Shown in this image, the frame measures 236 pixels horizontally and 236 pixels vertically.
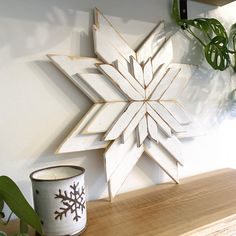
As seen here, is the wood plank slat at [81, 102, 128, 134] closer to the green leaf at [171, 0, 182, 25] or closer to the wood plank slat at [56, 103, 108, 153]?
the wood plank slat at [56, 103, 108, 153]

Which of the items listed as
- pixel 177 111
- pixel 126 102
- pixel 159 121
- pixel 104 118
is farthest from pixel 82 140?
pixel 177 111

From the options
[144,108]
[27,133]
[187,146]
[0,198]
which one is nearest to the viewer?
[0,198]

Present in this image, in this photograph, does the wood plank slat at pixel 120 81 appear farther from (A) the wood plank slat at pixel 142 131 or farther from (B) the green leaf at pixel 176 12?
(B) the green leaf at pixel 176 12

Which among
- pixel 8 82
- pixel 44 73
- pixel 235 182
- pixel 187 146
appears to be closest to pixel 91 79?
pixel 44 73

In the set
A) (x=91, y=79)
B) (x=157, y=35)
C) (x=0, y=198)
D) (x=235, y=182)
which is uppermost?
(x=157, y=35)

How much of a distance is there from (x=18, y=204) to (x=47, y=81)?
1.35 feet

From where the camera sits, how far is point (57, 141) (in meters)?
0.82

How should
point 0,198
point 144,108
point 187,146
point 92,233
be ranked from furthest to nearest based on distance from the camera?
point 187,146 < point 144,108 < point 92,233 < point 0,198

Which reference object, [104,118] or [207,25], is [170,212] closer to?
[104,118]

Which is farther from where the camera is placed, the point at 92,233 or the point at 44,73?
the point at 44,73

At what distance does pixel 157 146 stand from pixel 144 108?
168mm

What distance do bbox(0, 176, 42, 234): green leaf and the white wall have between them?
0.77ft

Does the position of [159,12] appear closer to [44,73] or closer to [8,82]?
[44,73]

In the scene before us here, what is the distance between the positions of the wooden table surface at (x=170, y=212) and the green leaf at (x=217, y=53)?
500 mm
